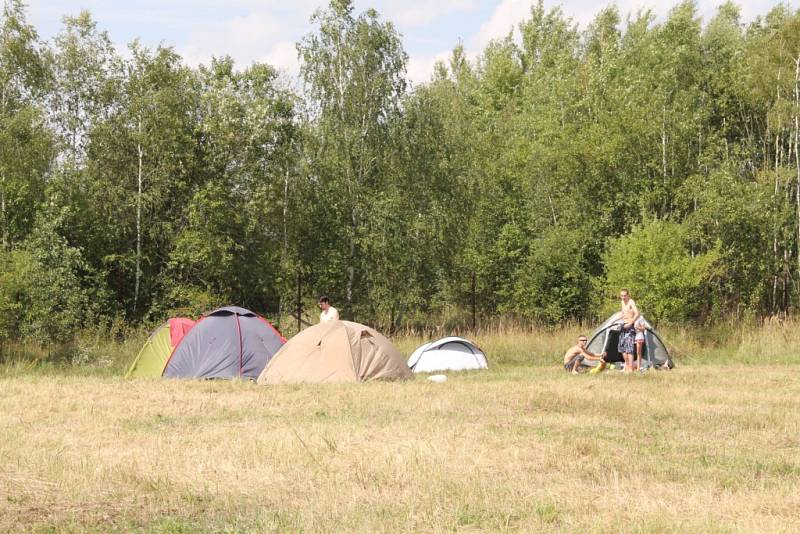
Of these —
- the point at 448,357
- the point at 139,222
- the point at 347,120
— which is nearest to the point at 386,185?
the point at 347,120

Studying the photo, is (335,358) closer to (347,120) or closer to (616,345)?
(616,345)

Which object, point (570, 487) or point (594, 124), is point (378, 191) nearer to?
point (594, 124)

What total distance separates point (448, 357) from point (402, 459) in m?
10.9

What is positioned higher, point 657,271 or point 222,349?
point 657,271

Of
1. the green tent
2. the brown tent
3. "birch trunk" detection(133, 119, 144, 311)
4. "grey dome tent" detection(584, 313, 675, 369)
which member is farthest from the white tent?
"birch trunk" detection(133, 119, 144, 311)

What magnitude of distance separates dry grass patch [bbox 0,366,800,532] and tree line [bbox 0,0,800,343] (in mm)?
10813

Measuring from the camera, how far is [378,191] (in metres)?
28.2

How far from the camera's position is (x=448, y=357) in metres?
19.7

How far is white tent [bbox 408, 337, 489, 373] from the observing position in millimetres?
19531

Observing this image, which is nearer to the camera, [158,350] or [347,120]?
[158,350]

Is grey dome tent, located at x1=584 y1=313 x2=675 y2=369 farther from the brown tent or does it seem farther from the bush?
the brown tent

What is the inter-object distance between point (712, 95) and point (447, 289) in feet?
38.8

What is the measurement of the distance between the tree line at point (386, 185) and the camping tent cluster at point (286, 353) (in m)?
4.54

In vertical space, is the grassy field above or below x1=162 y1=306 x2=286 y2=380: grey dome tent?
below
